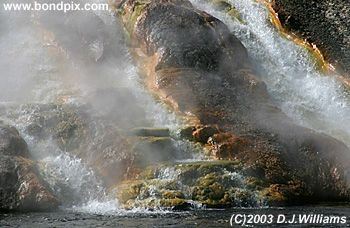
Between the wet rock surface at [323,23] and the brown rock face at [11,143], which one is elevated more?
the wet rock surface at [323,23]

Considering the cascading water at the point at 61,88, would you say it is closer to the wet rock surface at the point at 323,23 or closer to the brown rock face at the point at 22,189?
the brown rock face at the point at 22,189

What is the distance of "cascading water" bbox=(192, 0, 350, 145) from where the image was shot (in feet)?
86.9

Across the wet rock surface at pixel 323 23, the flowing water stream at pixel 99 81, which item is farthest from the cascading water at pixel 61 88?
the wet rock surface at pixel 323 23

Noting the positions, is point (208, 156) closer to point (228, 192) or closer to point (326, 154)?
point (228, 192)

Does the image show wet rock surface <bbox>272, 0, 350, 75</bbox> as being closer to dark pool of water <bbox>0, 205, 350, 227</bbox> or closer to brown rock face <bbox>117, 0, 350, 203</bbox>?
brown rock face <bbox>117, 0, 350, 203</bbox>

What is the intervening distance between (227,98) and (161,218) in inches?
364

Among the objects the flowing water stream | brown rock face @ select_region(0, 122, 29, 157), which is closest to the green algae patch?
the flowing water stream

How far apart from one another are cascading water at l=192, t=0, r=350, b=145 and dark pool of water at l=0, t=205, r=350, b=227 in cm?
782

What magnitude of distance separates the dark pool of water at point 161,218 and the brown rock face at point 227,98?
205 cm

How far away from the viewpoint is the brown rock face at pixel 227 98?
20500mm

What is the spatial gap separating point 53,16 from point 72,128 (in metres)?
11.9

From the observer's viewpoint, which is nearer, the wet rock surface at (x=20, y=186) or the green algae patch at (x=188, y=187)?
the green algae patch at (x=188, y=187)

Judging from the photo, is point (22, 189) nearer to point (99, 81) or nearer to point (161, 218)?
point (161, 218)

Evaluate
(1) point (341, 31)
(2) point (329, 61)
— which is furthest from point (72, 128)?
(1) point (341, 31)
